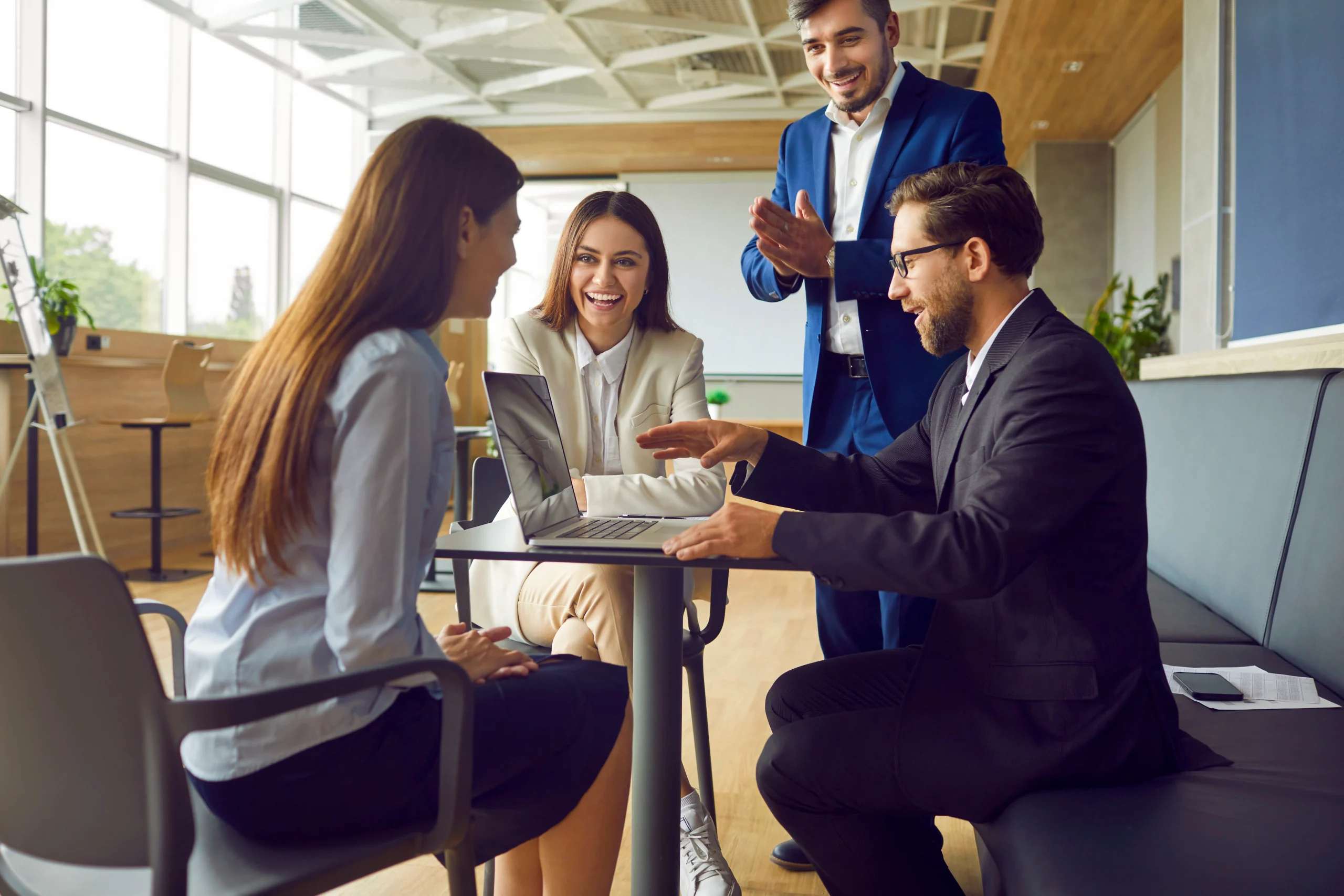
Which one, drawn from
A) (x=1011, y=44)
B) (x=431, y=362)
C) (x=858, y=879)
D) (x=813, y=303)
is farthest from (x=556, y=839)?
(x=1011, y=44)

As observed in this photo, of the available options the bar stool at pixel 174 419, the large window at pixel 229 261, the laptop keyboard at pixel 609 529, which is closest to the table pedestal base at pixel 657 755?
the laptop keyboard at pixel 609 529

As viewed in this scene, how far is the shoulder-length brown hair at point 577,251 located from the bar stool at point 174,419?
3.67 meters

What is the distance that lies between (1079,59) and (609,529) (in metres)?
6.92

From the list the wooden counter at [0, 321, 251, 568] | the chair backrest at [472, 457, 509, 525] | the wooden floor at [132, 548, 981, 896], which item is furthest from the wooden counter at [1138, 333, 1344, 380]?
the wooden counter at [0, 321, 251, 568]

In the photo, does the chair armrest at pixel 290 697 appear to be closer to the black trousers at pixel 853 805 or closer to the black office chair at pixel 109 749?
the black office chair at pixel 109 749

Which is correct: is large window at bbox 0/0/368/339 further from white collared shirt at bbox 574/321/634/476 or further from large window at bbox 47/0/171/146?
white collared shirt at bbox 574/321/634/476

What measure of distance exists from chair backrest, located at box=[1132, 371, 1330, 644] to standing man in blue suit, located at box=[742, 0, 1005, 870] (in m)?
0.68

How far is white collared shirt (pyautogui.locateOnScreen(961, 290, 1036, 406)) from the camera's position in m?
1.39

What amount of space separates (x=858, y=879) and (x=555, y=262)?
55.7 inches

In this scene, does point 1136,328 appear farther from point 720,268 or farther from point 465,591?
point 465,591

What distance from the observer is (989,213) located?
54.8 inches

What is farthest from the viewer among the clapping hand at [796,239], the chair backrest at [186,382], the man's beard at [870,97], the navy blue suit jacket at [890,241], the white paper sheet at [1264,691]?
the chair backrest at [186,382]

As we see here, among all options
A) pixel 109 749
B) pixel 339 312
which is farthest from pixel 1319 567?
pixel 109 749

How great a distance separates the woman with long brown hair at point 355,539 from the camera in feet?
3.26
